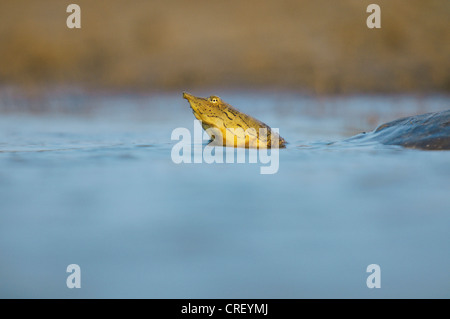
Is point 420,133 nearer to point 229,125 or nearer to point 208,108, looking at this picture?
point 229,125

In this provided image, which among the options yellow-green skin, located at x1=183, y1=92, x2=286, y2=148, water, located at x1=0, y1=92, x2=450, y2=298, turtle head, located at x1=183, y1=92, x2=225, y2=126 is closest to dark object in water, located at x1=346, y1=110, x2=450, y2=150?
water, located at x1=0, y1=92, x2=450, y2=298

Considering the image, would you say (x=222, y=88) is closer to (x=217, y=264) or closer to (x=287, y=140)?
(x=287, y=140)

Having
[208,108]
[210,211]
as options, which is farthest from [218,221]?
[208,108]

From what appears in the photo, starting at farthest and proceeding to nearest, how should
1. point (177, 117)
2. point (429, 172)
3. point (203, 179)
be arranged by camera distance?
point (177, 117) < point (429, 172) < point (203, 179)

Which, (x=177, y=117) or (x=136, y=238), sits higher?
(x=177, y=117)

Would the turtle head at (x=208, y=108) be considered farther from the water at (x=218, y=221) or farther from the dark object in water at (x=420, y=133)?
the dark object in water at (x=420, y=133)

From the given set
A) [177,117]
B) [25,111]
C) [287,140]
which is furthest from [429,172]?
[25,111]
